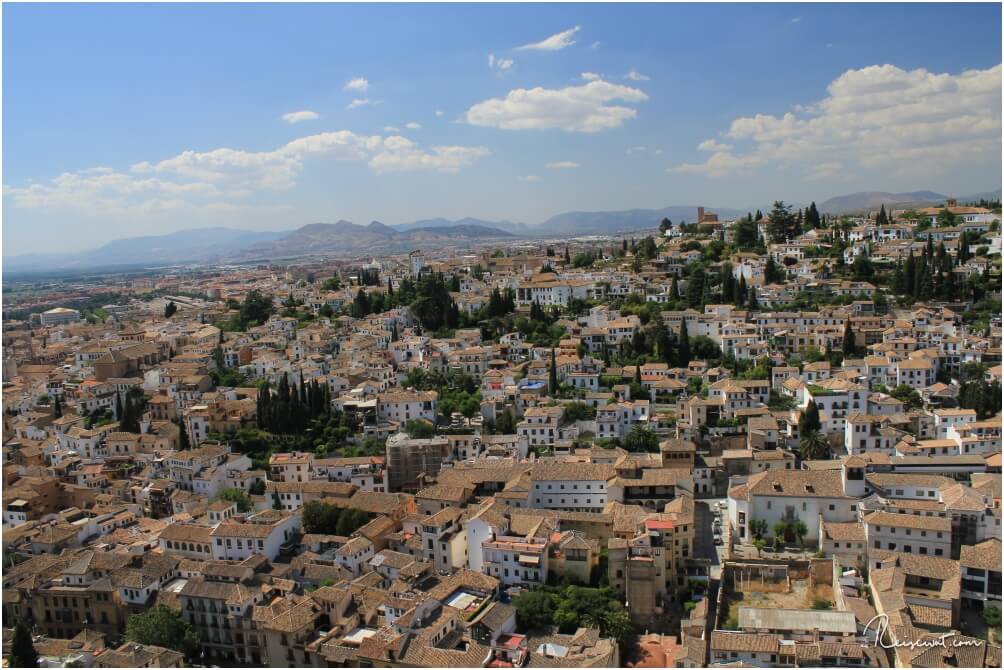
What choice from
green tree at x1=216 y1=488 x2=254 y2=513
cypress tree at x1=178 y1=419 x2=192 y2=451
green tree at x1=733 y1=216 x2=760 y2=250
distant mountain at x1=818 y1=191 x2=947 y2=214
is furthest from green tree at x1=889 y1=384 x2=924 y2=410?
distant mountain at x1=818 y1=191 x2=947 y2=214

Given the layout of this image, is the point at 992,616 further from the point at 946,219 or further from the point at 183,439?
the point at 946,219

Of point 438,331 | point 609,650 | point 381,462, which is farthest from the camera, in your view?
point 438,331

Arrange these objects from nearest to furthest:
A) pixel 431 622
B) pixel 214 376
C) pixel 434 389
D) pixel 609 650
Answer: pixel 609 650, pixel 431 622, pixel 434 389, pixel 214 376

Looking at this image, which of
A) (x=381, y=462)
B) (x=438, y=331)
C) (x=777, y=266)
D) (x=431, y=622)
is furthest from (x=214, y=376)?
(x=777, y=266)

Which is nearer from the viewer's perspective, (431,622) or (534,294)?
(431,622)

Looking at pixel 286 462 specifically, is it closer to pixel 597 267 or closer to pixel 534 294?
pixel 534 294

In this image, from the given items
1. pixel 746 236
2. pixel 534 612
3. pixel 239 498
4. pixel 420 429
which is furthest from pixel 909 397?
pixel 746 236

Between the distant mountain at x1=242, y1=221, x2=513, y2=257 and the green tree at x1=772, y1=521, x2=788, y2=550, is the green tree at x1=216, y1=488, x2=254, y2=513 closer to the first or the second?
the green tree at x1=772, y1=521, x2=788, y2=550
